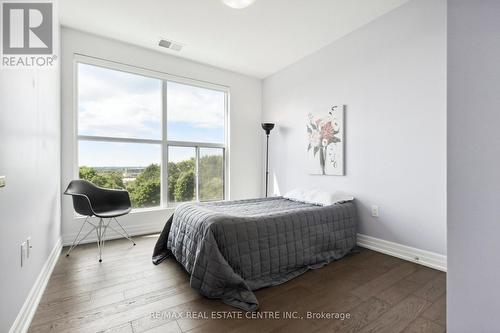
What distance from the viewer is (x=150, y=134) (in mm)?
3602

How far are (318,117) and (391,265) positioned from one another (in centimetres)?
203

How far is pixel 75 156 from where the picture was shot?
3.05m

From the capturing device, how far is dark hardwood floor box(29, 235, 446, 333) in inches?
58.4

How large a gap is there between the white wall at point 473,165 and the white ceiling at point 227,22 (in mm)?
2036

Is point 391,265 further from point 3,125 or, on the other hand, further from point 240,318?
point 3,125

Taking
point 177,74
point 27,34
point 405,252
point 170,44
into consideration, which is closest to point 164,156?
point 177,74

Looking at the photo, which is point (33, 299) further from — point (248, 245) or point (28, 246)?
point (248, 245)

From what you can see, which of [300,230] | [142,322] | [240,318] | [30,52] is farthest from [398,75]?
[30,52]

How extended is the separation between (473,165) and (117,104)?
149 inches

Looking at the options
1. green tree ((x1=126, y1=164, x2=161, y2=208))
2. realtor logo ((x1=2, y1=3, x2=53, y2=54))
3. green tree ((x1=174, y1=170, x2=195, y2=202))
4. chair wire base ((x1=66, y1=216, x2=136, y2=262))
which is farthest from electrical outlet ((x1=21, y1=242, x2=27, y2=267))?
green tree ((x1=174, y1=170, x2=195, y2=202))

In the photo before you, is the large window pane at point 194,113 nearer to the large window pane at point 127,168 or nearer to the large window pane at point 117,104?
the large window pane at point 117,104

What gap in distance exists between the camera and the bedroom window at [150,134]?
10.5ft

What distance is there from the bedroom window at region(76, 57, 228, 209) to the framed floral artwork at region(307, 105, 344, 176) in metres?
1.60

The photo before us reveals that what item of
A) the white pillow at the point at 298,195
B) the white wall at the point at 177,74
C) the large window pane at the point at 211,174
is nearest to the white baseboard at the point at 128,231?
the white wall at the point at 177,74
